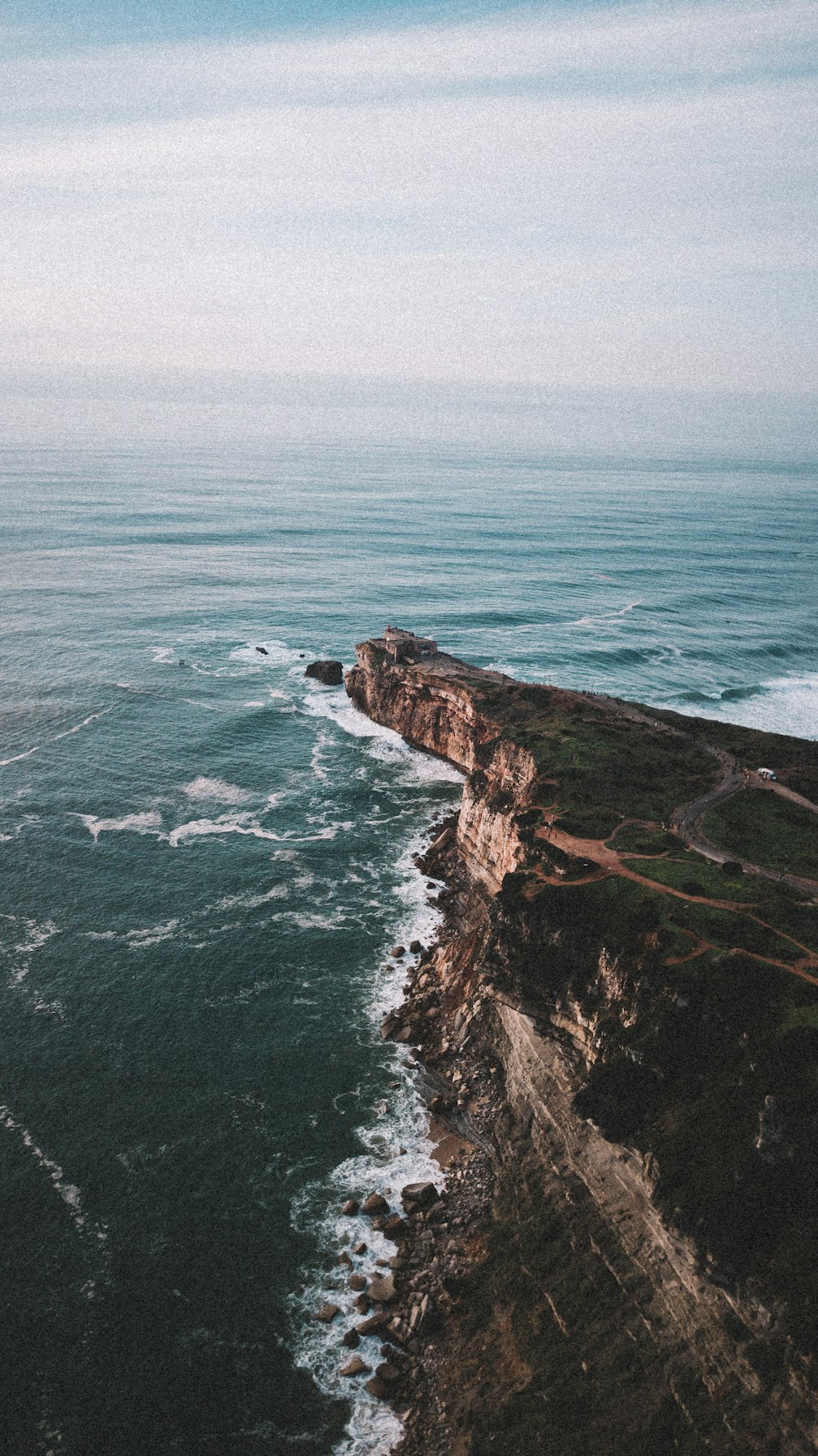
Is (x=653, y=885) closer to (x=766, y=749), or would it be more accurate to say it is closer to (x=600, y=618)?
(x=766, y=749)

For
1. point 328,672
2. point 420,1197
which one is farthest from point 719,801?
point 328,672

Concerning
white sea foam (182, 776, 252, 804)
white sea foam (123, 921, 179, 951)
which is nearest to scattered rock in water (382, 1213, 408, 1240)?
white sea foam (123, 921, 179, 951)

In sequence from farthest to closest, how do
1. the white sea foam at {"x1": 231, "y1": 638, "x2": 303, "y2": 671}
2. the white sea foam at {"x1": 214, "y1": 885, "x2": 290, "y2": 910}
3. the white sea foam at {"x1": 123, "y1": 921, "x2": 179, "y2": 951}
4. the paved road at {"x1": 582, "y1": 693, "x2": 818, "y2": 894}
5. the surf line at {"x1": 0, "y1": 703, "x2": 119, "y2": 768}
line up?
the white sea foam at {"x1": 231, "y1": 638, "x2": 303, "y2": 671}, the surf line at {"x1": 0, "y1": 703, "x2": 119, "y2": 768}, the white sea foam at {"x1": 214, "y1": 885, "x2": 290, "y2": 910}, the white sea foam at {"x1": 123, "y1": 921, "x2": 179, "y2": 951}, the paved road at {"x1": 582, "y1": 693, "x2": 818, "y2": 894}

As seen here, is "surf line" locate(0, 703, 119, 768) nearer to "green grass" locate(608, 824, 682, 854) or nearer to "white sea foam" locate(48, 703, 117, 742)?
"white sea foam" locate(48, 703, 117, 742)

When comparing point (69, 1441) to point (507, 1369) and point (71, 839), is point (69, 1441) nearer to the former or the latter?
point (507, 1369)

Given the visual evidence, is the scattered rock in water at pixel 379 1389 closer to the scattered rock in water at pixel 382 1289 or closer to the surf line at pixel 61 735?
the scattered rock in water at pixel 382 1289
